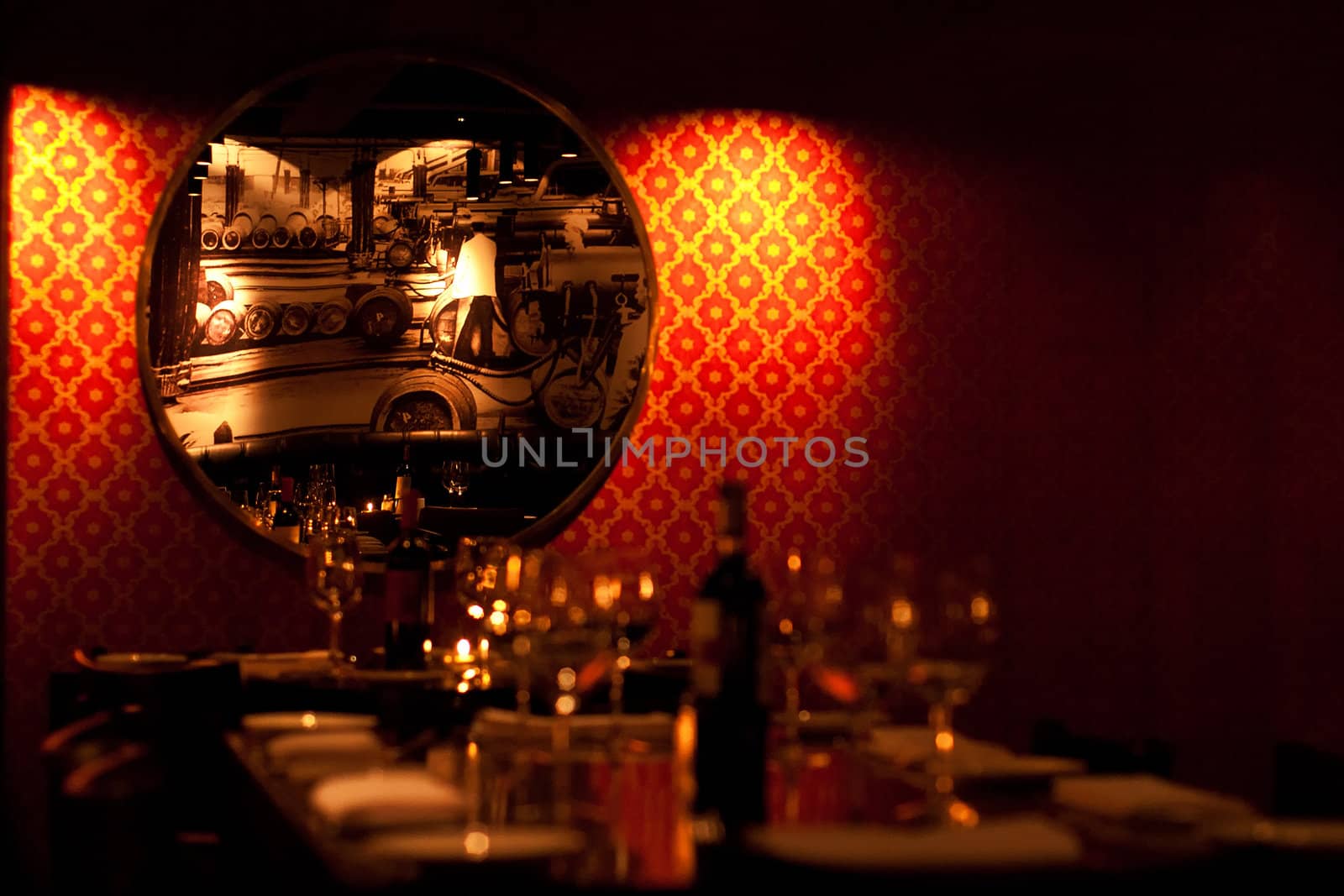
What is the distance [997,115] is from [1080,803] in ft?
11.0

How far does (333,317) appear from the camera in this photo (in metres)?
4.40

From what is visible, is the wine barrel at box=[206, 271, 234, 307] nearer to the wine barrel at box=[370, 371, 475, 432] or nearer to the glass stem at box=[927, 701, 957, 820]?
the wine barrel at box=[370, 371, 475, 432]

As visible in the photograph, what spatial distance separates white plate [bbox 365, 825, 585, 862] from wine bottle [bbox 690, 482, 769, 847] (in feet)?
0.77

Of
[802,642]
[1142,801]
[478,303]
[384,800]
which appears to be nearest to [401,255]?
[478,303]

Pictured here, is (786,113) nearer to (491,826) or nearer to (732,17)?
(732,17)

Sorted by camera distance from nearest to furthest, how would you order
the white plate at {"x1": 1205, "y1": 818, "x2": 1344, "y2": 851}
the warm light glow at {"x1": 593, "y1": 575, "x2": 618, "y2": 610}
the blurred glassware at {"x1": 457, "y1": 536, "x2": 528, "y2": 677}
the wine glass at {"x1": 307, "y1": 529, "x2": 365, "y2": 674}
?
the white plate at {"x1": 1205, "y1": 818, "x2": 1344, "y2": 851}, the warm light glow at {"x1": 593, "y1": 575, "x2": 618, "y2": 610}, the blurred glassware at {"x1": 457, "y1": 536, "x2": 528, "y2": 677}, the wine glass at {"x1": 307, "y1": 529, "x2": 365, "y2": 674}

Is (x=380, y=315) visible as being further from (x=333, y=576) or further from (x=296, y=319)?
(x=333, y=576)

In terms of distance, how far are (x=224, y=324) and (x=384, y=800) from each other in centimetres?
286

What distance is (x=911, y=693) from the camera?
2.06 metres

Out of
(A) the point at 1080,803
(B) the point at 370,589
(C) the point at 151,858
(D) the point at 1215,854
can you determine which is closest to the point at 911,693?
(A) the point at 1080,803

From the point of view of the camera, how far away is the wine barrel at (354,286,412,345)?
442 centimetres

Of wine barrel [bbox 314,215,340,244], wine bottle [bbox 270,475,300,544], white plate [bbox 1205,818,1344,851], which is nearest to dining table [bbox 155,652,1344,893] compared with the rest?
white plate [bbox 1205,818,1344,851]

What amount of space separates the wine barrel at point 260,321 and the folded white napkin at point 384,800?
2.62 metres

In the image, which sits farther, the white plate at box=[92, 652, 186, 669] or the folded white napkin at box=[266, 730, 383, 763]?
the white plate at box=[92, 652, 186, 669]
